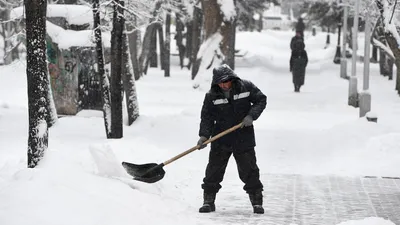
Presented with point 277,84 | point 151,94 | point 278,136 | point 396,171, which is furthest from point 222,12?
point 396,171

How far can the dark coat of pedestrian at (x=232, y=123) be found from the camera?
7.43 metres

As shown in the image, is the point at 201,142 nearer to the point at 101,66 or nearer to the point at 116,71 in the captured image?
the point at 116,71

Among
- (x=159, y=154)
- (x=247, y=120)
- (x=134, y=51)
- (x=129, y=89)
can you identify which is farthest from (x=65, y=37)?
(x=134, y=51)

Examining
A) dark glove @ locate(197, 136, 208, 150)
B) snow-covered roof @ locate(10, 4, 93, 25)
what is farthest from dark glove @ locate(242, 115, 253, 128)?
snow-covered roof @ locate(10, 4, 93, 25)

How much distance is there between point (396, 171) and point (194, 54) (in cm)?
2062

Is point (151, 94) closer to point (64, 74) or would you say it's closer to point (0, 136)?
point (64, 74)

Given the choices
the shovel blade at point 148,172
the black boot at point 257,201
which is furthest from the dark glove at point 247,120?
the shovel blade at point 148,172

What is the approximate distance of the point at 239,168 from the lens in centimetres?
766

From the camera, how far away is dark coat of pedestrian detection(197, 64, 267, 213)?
743cm

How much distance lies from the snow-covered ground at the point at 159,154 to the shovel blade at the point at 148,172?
0.10 meters

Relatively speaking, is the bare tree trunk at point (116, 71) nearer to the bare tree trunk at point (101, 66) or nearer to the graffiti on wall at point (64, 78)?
the bare tree trunk at point (101, 66)

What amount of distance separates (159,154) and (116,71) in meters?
1.96

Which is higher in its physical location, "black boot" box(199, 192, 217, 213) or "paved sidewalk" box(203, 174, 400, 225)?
"black boot" box(199, 192, 217, 213)

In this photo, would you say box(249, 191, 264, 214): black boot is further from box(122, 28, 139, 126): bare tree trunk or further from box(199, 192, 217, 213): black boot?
box(122, 28, 139, 126): bare tree trunk
